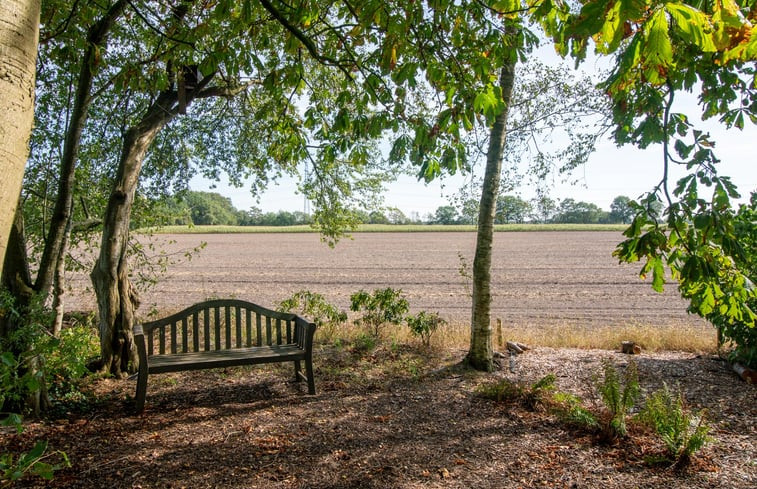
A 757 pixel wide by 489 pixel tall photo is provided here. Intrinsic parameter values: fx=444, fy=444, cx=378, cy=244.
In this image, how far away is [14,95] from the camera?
114cm

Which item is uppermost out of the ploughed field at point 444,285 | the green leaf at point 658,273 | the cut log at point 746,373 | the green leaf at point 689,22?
the green leaf at point 689,22

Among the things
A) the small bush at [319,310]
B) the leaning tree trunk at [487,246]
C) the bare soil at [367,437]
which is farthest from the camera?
the small bush at [319,310]

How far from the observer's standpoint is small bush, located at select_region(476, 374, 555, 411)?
438 centimetres

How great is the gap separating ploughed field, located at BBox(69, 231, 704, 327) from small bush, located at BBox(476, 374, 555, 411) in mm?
2700

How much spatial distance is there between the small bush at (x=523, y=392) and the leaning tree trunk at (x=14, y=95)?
4359 millimetres

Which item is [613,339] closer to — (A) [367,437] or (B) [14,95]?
(A) [367,437]

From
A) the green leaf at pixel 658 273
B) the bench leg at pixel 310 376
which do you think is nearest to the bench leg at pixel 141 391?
the bench leg at pixel 310 376

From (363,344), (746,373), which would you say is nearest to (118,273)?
(363,344)

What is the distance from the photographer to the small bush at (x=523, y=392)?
438cm

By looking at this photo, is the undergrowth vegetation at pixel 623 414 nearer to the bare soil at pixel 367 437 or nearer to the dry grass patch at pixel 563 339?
the bare soil at pixel 367 437

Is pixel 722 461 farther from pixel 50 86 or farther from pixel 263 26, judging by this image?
pixel 50 86

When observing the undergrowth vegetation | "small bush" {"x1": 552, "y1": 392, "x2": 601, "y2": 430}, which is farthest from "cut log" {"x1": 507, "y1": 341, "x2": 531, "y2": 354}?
"small bush" {"x1": 552, "y1": 392, "x2": 601, "y2": 430}

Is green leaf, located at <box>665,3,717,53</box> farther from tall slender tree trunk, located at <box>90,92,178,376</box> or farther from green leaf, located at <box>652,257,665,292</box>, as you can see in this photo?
tall slender tree trunk, located at <box>90,92,178,376</box>

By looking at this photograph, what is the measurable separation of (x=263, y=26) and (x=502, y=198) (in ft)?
12.8
